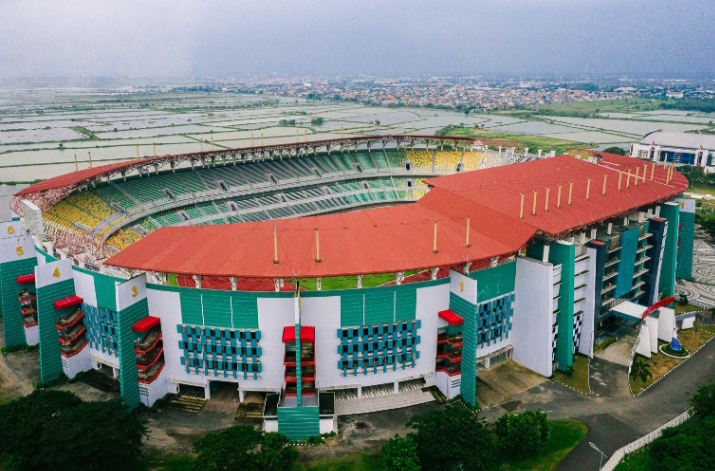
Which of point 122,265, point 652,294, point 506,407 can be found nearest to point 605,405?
point 506,407

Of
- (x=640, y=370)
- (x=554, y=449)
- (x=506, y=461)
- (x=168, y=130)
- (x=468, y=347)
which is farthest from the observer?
(x=168, y=130)

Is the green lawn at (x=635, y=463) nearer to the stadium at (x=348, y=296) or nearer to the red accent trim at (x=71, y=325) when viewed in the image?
the stadium at (x=348, y=296)

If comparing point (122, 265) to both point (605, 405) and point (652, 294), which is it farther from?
point (652, 294)

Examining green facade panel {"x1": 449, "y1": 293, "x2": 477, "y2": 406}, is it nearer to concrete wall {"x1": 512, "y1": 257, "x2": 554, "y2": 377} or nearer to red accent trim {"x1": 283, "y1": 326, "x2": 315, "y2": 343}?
concrete wall {"x1": 512, "y1": 257, "x2": 554, "y2": 377}

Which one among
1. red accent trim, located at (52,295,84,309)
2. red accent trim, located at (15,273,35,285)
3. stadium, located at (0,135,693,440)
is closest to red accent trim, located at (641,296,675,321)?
stadium, located at (0,135,693,440)

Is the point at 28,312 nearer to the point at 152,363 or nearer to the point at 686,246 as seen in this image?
the point at 152,363

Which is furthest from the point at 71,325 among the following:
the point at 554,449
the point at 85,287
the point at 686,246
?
the point at 686,246
